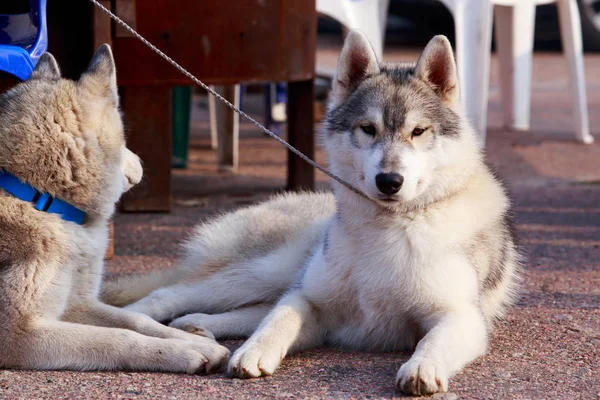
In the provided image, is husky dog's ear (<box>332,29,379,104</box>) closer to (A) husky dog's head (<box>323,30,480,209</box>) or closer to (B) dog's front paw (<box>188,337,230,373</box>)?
(A) husky dog's head (<box>323,30,480,209</box>)

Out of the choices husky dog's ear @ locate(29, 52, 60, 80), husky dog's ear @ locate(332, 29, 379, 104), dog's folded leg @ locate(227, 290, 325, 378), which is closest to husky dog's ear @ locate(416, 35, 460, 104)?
husky dog's ear @ locate(332, 29, 379, 104)

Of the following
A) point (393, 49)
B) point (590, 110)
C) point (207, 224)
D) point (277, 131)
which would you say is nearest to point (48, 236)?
point (207, 224)

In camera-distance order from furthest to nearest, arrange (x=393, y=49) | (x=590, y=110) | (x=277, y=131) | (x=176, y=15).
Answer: (x=393, y=49) < (x=590, y=110) < (x=277, y=131) < (x=176, y=15)

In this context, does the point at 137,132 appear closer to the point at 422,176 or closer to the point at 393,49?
the point at 422,176

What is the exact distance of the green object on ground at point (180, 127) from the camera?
8.84 m

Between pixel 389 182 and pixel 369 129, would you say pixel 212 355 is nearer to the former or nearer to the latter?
pixel 389 182

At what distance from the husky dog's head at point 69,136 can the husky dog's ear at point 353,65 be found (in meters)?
0.95

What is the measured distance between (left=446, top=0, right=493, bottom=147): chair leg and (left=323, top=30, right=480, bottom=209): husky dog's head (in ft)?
14.1

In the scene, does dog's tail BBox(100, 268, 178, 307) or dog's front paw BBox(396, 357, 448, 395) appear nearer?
dog's front paw BBox(396, 357, 448, 395)

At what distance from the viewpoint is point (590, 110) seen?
1198 cm

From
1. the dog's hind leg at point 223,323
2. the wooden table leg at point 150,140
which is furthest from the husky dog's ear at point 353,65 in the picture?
the wooden table leg at point 150,140

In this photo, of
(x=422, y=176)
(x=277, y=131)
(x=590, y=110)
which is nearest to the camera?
(x=422, y=176)

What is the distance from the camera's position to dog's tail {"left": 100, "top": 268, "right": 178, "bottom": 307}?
4434 mm

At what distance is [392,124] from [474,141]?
0.46 m
